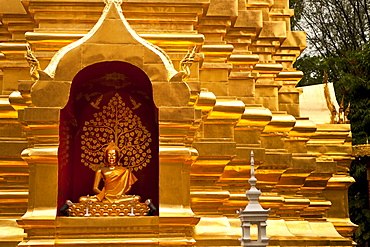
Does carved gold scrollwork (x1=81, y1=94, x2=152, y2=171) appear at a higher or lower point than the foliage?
lower


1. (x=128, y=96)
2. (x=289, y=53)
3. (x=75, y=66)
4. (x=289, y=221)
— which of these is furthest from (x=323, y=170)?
(x=75, y=66)

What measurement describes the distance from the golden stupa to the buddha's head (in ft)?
0.64

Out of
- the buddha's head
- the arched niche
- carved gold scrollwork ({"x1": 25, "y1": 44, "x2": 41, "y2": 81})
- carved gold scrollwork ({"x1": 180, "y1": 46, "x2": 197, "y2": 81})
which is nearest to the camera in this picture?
carved gold scrollwork ({"x1": 25, "y1": 44, "x2": 41, "y2": 81})

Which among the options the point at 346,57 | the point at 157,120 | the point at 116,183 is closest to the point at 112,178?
the point at 116,183

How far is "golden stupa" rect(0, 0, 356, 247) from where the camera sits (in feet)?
27.2

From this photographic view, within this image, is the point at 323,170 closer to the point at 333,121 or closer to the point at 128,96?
the point at 333,121

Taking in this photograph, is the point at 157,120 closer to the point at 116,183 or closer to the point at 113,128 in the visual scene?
the point at 113,128

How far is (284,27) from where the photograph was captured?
11.5m

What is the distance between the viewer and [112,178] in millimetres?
9562

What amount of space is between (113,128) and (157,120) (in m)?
0.81

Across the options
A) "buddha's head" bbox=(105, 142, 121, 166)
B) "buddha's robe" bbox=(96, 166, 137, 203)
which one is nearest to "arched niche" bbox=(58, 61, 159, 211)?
"buddha's head" bbox=(105, 142, 121, 166)

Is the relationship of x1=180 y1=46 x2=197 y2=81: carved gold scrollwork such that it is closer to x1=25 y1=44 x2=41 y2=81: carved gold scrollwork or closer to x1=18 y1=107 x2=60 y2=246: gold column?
x1=18 y1=107 x2=60 y2=246: gold column

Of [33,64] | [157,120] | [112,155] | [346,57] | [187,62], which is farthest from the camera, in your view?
[346,57]

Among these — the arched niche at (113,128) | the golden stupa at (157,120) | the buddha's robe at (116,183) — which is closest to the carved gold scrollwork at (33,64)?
the golden stupa at (157,120)
